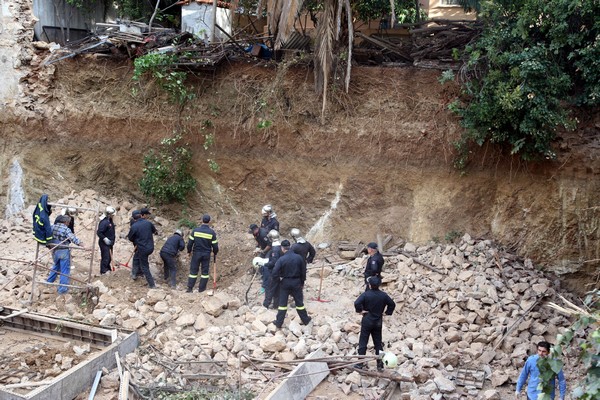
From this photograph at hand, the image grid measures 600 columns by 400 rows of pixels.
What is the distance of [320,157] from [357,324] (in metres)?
5.03

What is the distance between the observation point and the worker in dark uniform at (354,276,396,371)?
31.1ft

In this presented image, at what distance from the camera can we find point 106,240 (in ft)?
41.1

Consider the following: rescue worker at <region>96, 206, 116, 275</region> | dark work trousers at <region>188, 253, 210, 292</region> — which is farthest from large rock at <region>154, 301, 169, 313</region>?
rescue worker at <region>96, 206, 116, 275</region>

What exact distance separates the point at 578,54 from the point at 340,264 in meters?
6.18

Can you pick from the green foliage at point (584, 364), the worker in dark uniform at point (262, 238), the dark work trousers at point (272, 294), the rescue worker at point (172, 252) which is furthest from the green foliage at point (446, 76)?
the green foliage at point (584, 364)

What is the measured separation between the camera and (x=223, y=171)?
15500mm

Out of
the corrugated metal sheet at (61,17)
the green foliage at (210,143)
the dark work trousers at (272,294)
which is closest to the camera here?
the dark work trousers at (272,294)

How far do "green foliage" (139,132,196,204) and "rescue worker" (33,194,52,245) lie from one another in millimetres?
3863

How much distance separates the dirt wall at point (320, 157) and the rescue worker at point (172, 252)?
2.84 m

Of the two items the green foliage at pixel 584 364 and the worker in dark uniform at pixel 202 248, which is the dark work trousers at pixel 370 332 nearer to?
the worker in dark uniform at pixel 202 248

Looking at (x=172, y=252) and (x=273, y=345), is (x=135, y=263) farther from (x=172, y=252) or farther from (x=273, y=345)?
(x=273, y=345)

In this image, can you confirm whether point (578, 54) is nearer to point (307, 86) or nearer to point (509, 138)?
point (509, 138)

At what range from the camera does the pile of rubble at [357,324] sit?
9547mm

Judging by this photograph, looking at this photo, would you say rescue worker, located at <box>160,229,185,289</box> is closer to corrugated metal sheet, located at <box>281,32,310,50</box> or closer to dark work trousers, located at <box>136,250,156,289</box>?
dark work trousers, located at <box>136,250,156,289</box>
